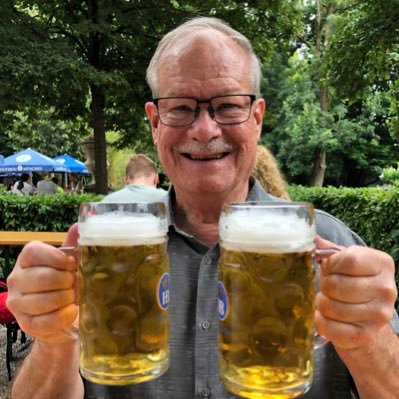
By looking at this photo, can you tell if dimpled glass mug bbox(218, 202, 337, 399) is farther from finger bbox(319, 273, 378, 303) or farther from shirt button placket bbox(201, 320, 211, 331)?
shirt button placket bbox(201, 320, 211, 331)

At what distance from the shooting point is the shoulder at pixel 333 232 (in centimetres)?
158

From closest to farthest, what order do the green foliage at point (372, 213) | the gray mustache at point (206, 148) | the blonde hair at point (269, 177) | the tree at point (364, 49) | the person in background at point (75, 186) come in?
the gray mustache at point (206, 148)
the blonde hair at point (269, 177)
the green foliage at point (372, 213)
the tree at point (364, 49)
the person in background at point (75, 186)

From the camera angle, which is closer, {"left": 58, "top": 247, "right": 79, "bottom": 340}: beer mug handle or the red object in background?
{"left": 58, "top": 247, "right": 79, "bottom": 340}: beer mug handle

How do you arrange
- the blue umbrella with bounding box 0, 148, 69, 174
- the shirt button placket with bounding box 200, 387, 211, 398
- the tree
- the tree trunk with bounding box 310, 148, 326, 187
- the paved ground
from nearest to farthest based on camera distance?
the shirt button placket with bounding box 200, 387, 211, 398 → the paved ground → the tree → the blue umbrella with bounding box 0, 148, 69, 174 → the tree trunk with bounding box 310, 148, 326, 187

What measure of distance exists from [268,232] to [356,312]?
0.25 m

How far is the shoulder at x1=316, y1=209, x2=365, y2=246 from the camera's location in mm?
1582

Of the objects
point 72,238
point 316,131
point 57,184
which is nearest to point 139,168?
point 72,238

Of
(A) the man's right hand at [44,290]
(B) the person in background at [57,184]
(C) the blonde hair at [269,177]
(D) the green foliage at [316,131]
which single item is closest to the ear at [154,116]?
(A) the man's right hand at [44,290]

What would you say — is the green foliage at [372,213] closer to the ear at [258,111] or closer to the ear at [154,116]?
the ear at [258,111]

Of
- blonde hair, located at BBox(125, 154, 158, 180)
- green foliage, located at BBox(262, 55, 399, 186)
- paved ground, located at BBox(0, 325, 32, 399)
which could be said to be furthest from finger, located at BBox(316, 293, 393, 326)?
green foliage, located at BBox(262, 55, 399, 186)

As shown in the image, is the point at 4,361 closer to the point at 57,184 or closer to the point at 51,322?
the point at 51,322

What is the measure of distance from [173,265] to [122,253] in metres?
0.55

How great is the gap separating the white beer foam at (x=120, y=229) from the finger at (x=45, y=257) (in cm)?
7

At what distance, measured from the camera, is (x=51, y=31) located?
26.0 feet
